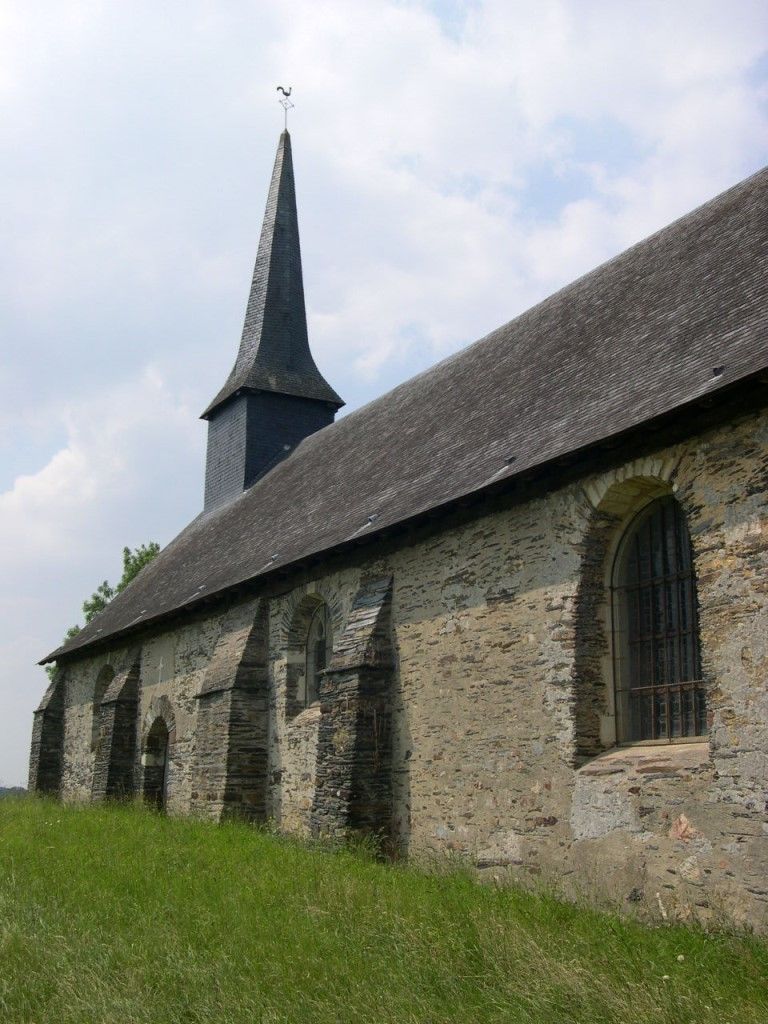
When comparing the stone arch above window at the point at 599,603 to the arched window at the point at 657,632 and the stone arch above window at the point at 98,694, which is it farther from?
the stone arch above window at the point at 98,694

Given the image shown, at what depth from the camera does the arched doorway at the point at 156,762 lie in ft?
64.0

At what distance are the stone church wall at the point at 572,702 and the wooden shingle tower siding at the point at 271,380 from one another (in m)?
10.6

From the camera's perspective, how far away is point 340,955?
7.29 meters

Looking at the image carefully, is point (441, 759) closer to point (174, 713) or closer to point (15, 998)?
point (15, 998)

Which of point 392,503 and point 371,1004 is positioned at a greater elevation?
point 392,503

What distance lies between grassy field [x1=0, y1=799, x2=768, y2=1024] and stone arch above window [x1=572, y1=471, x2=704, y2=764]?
172 centimetres

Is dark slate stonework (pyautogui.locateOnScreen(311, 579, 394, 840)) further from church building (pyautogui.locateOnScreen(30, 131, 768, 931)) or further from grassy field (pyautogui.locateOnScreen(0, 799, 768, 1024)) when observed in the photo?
grassy field (pyautogui.locateOnScreen(0, 799, 768, 1024))

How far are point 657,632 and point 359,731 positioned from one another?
394 cm

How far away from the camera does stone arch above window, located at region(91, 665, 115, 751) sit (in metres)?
22.9

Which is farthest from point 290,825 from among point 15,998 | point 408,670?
point 15,998

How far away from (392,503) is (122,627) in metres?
9.39

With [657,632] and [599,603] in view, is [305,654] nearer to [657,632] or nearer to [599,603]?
[599,603]

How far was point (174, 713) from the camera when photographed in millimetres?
18672

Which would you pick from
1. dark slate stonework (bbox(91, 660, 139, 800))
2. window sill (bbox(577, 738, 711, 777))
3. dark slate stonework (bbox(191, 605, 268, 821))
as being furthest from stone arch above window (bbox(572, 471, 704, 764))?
dark slate stonework (bbox(91, 660, 139, 800))
